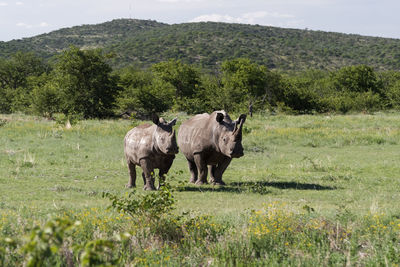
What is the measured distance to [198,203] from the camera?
1029cm

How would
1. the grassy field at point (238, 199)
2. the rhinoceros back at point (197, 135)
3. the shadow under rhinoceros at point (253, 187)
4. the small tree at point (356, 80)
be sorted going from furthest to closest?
1. the small tree at point (356, 80)
2. the rhinoceros back at point (197, 135)
3. the shadow under rhinoceros at point (253, 187)
4. the grassy field at point (238, 199)

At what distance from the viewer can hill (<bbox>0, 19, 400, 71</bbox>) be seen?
117438 mm

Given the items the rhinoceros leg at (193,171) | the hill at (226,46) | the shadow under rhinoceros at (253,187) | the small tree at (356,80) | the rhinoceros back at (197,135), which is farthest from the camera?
the hill at (226,46)

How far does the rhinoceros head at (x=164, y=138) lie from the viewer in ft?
35.1

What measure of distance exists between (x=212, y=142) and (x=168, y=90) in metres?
39.5

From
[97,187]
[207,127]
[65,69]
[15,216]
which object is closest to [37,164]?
[97,187]

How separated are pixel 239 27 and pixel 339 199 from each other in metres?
167

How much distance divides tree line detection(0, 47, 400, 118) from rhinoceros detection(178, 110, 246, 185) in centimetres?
2554

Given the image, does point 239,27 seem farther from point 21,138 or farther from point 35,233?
point 35,233

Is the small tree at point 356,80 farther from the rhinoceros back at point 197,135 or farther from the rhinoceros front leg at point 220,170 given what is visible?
the rhinoceros front leg at point 220,170

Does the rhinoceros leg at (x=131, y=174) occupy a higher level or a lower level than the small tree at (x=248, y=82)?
lower

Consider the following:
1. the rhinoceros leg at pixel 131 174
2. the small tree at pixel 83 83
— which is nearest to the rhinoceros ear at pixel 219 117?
the rhinoceros leg at pixel 131 174

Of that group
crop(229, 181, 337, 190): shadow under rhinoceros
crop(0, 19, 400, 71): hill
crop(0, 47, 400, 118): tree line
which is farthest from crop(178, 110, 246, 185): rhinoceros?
crop(0, 19, 400, 71): hill

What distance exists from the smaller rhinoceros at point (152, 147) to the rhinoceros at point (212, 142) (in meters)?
1.11
